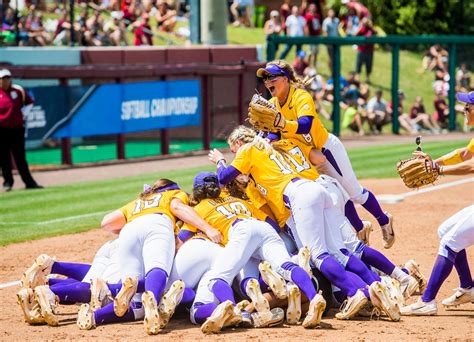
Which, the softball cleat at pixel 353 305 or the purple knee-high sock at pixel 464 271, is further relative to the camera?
the purple knee-high sock at pixel 464 271

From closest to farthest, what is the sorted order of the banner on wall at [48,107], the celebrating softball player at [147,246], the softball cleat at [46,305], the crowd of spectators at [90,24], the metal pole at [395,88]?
the celebrating softball player at [147,246], the softball cleat at [46,305], the banner on wall at [48,107], the crowd of spectators at [90,24], the metal pole at [395,88]

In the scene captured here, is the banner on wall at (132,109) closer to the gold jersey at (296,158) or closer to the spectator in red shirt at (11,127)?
the spectator in red shirt at (11,127)

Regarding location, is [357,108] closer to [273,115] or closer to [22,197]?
[22,197]

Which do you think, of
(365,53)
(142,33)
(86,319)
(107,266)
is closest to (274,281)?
(86,319)

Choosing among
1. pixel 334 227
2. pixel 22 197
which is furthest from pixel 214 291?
pixel 22 197

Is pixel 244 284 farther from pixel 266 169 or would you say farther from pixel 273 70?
pixel 273 70

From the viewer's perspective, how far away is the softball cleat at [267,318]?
6.47m

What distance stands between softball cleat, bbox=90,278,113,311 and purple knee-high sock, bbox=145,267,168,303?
389 millimetres

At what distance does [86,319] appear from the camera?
6492 mm

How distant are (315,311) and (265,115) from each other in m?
1.59

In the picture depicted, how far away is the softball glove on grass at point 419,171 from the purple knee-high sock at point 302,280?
1.04m

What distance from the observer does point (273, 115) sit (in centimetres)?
713

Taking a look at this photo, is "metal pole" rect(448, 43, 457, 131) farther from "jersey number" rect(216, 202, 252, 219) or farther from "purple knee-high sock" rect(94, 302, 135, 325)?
"purple knee-high sock" rect(94, 302, 135, 325)

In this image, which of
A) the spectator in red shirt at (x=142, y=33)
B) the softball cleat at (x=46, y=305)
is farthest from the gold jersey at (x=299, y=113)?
the spectator in red shirt at (x=142, y=33)
